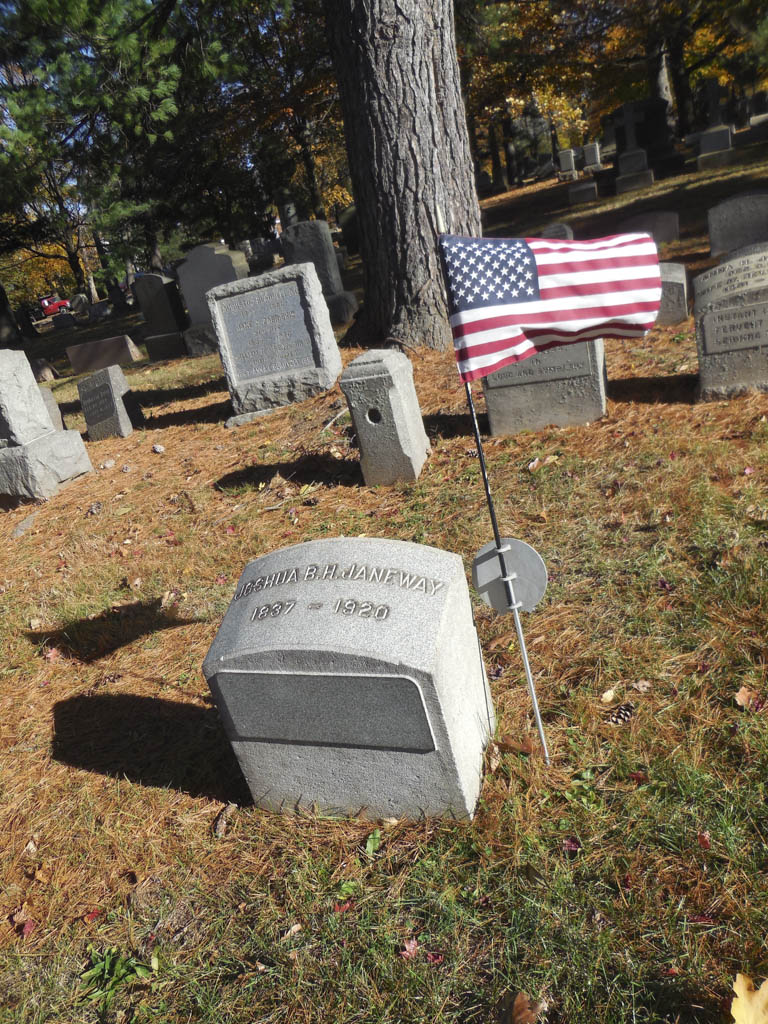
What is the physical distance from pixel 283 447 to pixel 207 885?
4.83 m

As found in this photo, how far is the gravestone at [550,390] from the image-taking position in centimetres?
555

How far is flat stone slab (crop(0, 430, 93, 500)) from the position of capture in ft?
23.3

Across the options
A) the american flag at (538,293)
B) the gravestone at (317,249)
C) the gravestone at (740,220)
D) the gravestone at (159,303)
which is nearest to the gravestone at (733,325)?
the american flag at (538,293)

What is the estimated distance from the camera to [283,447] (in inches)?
273

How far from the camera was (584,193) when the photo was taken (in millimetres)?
19531

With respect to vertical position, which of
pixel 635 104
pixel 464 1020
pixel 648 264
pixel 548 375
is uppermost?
pixel 635 104

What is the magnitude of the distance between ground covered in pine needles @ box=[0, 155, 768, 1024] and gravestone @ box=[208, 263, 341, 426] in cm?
338

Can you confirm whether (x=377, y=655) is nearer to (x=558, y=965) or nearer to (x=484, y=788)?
(x=484, y=788)

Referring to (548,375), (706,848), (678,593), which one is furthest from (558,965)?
(548,375)

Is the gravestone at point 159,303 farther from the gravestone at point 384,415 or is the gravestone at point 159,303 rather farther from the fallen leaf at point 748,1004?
the fallen leaf at point 748,1004

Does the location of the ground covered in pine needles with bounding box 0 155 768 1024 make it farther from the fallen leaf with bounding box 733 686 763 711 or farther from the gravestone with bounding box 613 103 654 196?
the gravestone with bounding box 613 103 654 196

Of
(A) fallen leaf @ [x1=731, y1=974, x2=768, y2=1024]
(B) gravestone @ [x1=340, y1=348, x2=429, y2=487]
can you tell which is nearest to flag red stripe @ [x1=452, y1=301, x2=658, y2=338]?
(A) fallen leaf @ [x1=731, y1=974, x2=768, y2=1024]

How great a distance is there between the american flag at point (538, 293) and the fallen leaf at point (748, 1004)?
6.55 feet

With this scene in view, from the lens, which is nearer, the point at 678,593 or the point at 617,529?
the point at 678,593
